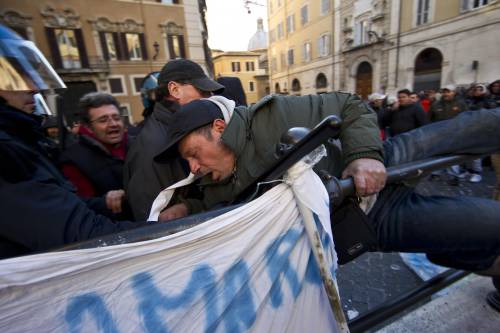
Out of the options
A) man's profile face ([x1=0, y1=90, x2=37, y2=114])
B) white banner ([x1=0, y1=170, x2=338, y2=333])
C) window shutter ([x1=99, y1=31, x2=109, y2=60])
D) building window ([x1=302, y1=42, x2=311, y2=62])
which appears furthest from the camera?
building window ([x1=302, y1=42, x2=311, y2=62])

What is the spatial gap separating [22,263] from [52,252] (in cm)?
6

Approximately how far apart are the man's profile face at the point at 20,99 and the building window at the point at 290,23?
111ft

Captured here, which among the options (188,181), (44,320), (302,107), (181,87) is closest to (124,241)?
(44,320)

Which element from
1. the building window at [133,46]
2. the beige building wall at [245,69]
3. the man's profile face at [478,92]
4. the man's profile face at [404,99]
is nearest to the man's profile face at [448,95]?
the man's profile face at [478,92]

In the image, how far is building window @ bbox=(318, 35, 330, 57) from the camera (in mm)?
25506

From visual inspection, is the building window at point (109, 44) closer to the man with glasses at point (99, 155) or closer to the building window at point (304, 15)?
the building window at point (304, 15)

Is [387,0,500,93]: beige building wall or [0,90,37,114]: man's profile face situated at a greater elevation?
[387,0,500,93]: beige building wall

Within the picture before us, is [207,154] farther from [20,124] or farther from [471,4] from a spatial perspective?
[471,4]

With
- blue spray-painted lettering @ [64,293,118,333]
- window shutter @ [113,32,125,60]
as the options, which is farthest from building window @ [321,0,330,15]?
blue spray-painted lettering @ [64,293,118,333]

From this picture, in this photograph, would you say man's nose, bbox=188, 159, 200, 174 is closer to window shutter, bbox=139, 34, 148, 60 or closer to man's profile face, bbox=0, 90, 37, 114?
man's profile face, bbox=0, 90, 37, 114

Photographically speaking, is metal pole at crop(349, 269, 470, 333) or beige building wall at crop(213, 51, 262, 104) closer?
metal pole at crop(349, 269, 470, 333)

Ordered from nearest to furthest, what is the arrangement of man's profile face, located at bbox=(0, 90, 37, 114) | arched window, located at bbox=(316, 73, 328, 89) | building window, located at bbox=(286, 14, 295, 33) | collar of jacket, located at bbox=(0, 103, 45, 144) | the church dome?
1. collar of jacket, located at bbox=(0, 103, 45, 144)
2. man's profile face, located at bbox=(0, 90, 37, 114)
3. arched window, located at bbox=(316, 73, 328, 89)
4. building window, located at bbox=(286, 14, 295, 33)
5. the church dome

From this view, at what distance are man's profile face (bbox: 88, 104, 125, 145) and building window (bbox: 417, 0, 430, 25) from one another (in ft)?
70.7

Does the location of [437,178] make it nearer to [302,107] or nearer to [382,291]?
[382,291]
